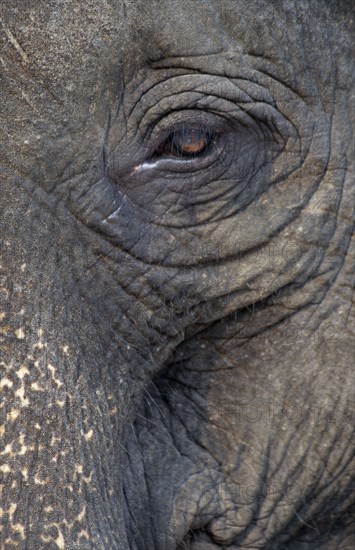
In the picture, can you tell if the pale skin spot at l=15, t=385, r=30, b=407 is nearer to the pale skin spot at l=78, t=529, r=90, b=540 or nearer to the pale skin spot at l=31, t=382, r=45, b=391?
the pale skin spot at l=31, t=382, r=45, b=391

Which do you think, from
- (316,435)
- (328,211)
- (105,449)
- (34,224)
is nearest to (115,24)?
(34,224)

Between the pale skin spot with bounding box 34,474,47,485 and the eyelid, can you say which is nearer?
the pale skin spot with bounding box 34,474,47,485

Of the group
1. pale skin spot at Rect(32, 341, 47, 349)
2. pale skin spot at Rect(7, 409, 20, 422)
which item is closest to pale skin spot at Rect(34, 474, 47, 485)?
pale skin spot at Rect(7, 409, 20, 422)

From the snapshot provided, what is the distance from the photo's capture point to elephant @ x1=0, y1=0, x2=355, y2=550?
198 cm

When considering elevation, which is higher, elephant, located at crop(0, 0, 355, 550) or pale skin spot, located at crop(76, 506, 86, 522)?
elephant, located at crop(0, 0, 355, 550)

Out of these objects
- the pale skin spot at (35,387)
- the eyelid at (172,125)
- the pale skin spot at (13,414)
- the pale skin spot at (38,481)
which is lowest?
the pale skin spot at (38,481)

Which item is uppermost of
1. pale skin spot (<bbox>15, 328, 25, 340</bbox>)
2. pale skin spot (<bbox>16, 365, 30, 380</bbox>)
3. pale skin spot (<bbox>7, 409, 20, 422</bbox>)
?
pale skin spot (<bbox>15, 328, 25, 340</bbox>)

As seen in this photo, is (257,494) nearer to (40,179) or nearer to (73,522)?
(73,522)

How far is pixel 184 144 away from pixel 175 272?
26cm

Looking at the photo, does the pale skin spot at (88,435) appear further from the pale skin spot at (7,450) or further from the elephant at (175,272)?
the pale skin spot at (7,450)

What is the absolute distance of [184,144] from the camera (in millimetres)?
2123

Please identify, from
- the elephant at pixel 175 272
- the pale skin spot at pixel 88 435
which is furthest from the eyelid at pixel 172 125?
the pale skin spot at pixel 88 435

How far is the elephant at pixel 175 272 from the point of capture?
198cm

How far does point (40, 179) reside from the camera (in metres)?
2.03
